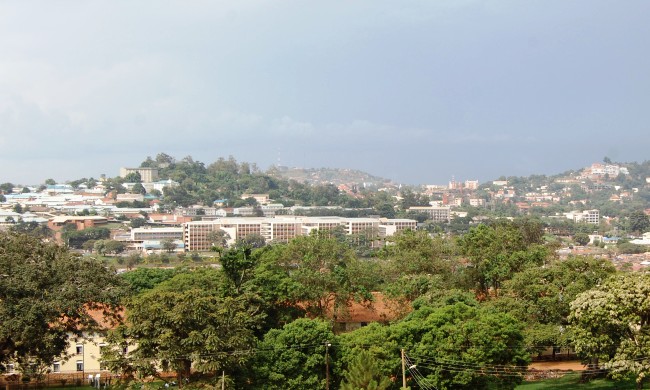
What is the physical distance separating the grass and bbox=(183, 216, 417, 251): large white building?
211 feet

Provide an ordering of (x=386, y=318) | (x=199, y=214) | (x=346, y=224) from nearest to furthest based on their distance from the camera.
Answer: (x=386, y=318), (x=346, y=224), (x=199, y=214)

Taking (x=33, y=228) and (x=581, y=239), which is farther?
(x=33, y=228)

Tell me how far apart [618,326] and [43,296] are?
12.0m

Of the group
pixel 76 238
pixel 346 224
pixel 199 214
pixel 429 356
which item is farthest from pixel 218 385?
pixel 199 214

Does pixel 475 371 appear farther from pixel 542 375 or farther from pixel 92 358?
pixel 92 358

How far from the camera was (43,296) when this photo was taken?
1747cm

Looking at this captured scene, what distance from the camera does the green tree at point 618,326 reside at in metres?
15.9

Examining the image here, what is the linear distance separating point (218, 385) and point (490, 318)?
6.28m

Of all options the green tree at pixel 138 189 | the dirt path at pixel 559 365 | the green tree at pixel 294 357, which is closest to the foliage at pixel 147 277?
the green tree at pixel 294 357

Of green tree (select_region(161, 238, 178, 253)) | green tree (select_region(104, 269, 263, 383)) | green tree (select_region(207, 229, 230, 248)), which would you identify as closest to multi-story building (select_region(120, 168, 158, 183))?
green tree (select_region(207, 229, 230, 248))

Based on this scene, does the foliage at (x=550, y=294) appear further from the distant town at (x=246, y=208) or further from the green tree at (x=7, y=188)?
the green tree at (x=7, y=188)

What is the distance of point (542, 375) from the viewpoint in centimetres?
2103

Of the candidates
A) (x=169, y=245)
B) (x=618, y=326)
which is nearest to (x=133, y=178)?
(x=169, y=245)

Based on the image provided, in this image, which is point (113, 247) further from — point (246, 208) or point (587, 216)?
point (587, 216)
